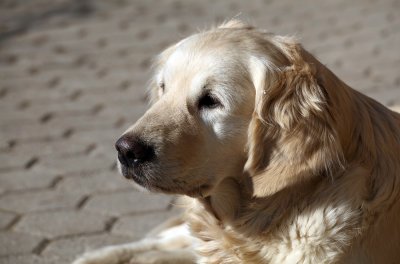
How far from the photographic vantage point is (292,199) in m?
3.29

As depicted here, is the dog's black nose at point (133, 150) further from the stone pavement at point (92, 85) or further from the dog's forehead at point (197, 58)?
the stone pavement at point (92, 85)

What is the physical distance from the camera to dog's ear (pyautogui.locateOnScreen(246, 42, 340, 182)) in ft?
10.3

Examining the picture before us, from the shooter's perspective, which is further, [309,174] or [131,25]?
[131,25]

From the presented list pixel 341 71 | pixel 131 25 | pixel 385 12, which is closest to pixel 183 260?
pixel 341 71

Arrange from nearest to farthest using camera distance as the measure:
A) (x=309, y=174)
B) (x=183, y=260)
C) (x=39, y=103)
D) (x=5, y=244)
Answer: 1. (x=309, y=174)
2. (x=183, y=260)
3. (x=5, y=244)
4. (x=39, y=103)

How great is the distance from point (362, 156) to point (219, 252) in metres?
0.83

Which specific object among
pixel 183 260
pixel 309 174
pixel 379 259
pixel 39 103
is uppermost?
pixel 309 174

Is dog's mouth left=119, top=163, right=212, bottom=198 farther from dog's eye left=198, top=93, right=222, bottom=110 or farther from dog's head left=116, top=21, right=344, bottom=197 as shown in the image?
dog's eye left=198, top=93, right=222, bottom=110

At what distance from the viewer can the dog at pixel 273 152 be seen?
10.5 feet

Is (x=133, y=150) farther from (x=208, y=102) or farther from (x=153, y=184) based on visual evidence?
(x=208, y=102)

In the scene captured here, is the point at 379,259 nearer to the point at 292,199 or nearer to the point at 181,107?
the point at 292,199

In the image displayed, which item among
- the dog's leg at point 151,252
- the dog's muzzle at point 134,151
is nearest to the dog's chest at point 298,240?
the dog's leg at point 151,252

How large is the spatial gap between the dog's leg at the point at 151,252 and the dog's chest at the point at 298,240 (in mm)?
435

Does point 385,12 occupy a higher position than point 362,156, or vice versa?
point 362,156
